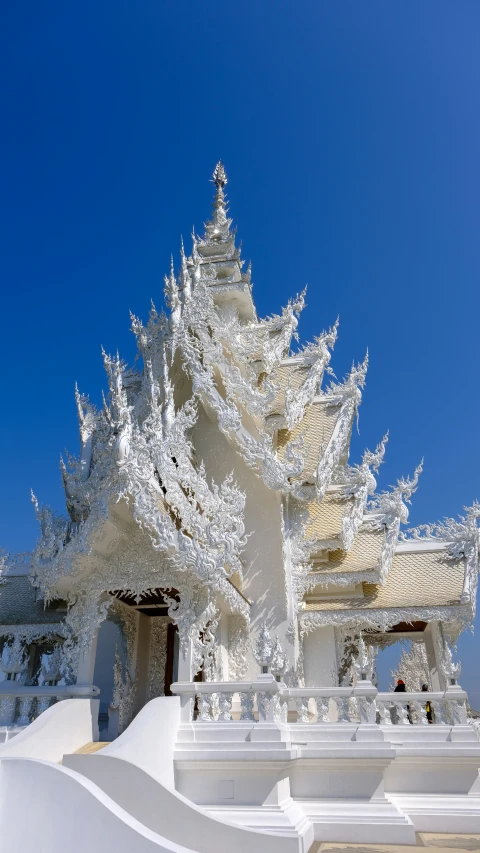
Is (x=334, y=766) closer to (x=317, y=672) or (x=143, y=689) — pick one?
(x=317, y=672)

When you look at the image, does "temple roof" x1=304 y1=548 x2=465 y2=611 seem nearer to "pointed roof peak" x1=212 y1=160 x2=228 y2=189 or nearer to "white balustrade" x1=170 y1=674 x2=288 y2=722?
"white balustrade" x1=170 y1=674 x2=288 y2=722

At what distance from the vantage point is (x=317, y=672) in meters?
9.14

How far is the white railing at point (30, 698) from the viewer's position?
6.77 meters

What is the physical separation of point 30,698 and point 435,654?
5821 millimetres

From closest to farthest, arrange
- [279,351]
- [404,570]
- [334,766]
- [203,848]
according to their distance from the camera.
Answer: [203,848] → [334,766] → [404,570] → [279,351]

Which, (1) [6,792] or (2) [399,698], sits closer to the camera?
(1) [6,792]

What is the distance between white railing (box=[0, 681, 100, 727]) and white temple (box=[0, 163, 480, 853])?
0.02 meters

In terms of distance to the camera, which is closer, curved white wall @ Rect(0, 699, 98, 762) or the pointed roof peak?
curved white wall @ Rect(0, 699, 98, 762)

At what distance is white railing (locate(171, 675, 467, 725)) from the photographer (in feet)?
20.1

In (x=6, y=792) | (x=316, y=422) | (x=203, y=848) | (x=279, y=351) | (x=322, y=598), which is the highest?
(x=279, y=351)

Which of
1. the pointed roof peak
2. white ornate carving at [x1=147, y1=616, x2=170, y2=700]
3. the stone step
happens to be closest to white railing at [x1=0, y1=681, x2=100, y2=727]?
white ornate carving at [x1=147, y1=616, x2=170, y2=700]

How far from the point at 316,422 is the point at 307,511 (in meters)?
1.93

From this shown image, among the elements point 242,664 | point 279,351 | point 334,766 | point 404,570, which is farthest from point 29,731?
point 279,351

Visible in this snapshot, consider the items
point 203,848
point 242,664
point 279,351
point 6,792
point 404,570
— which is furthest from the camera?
point 279,351
